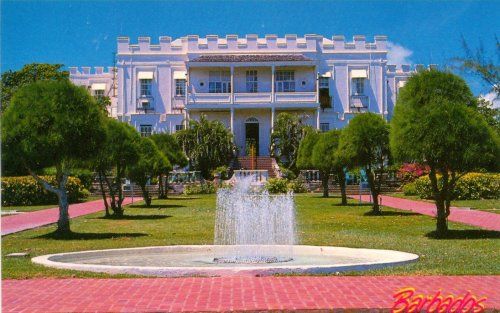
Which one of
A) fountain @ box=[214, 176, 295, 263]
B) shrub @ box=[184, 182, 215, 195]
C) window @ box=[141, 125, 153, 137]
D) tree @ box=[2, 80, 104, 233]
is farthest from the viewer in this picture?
window @ box=[141, 125, 153, 137]

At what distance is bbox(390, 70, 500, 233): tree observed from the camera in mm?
16141

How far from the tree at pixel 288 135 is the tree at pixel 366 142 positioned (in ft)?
72.7

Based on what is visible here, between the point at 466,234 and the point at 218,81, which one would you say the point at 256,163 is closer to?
the point at 218,81

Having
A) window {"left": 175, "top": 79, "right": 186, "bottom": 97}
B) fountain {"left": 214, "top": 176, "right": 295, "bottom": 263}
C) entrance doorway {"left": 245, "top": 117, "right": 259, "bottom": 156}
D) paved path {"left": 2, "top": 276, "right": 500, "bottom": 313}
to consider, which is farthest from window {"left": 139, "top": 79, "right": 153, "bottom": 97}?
paved path {"left": 2, "top": 276, "right": 500, "bottom": 313}

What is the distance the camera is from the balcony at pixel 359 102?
54.8 metres

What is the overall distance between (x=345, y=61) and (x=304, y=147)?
1916 cm

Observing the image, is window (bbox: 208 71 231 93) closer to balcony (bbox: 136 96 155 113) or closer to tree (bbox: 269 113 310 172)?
balcony (bbox: 136 96 155 113)

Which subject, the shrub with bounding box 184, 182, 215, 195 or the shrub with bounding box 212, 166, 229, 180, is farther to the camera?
the shrub with bounding box 212, 166, 229, 180

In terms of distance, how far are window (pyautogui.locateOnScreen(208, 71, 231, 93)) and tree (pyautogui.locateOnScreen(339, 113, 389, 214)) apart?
29480mm

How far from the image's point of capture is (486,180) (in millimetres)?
34938

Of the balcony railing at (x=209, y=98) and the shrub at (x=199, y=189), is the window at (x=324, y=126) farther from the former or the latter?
the shrub at (x=199, y=189)

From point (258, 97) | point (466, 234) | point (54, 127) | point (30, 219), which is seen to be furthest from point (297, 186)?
point (54, 127)

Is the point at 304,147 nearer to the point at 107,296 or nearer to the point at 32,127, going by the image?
the point at 32,127

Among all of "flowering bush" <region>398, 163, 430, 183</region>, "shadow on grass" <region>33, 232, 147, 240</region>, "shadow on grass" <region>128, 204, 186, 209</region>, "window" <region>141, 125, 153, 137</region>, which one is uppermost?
"window" <region>141, 125, 153, 137</region>
